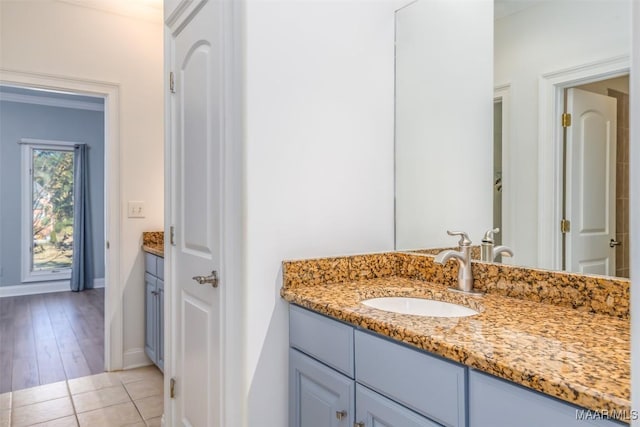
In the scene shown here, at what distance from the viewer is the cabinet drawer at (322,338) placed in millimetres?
1199

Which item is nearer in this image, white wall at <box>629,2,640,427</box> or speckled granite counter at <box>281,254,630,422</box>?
white wall at <box>629,2,640,427</box>

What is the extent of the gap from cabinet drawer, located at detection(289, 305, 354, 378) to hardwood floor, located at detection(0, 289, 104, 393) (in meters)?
2.24

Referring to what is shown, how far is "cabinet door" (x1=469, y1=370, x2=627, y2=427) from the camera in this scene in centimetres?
70

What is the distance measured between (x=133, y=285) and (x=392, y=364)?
2.56 metres

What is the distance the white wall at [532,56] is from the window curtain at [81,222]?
5.97m

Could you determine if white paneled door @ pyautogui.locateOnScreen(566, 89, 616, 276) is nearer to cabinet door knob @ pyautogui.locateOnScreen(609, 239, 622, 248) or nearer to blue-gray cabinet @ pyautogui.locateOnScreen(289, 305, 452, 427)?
cabinet door knob @ pyautogui.locateOnScreen(609, 239, 622, 248)

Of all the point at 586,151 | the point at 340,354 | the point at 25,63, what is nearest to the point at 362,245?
the point at 340,354

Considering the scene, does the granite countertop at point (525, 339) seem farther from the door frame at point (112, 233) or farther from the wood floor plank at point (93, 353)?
the wood floor plank at point (93, 353)

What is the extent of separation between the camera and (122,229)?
3027mm

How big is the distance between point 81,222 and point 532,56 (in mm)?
6113

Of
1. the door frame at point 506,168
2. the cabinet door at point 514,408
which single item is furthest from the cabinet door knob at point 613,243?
the cabinet door at point 514,408

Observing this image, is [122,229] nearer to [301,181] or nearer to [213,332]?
[213,332]

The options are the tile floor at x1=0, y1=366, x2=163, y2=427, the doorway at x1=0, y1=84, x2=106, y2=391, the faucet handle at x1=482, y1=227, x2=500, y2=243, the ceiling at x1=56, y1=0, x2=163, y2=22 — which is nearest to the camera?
the faucet handle at x1=482, y1=227, x2=500, y2=243

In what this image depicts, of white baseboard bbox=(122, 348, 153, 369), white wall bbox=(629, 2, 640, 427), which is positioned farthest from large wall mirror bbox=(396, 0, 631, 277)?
white baseboard bbox=(122, 348, 153, 369)
